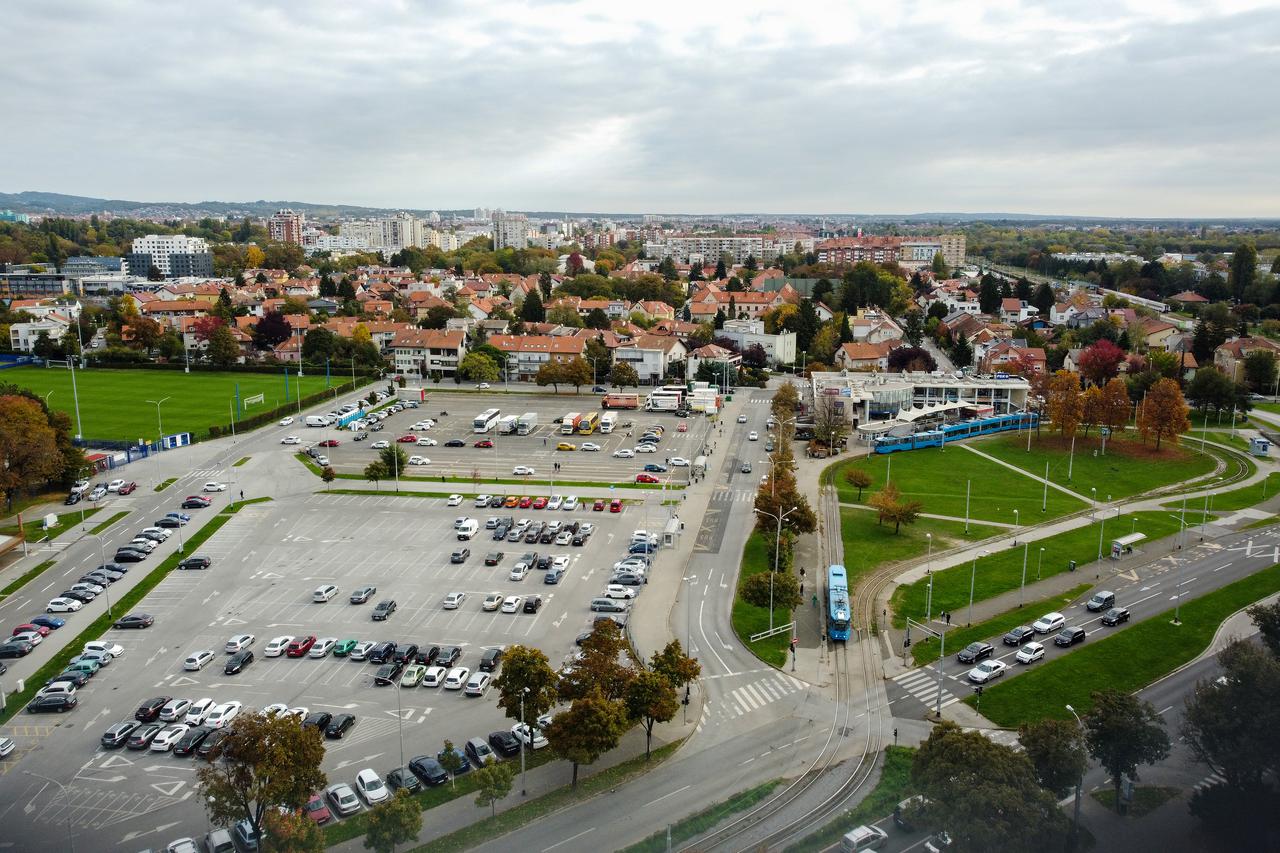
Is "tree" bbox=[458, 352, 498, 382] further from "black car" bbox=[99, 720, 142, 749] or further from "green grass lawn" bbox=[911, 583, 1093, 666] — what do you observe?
"black car" bbox=[99, 720, 142, 749]

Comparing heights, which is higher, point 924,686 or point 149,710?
point 149,710

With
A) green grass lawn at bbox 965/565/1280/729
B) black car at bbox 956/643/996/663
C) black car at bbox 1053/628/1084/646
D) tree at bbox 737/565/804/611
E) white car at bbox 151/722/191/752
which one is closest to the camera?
white car at bbox 151/722/191/752

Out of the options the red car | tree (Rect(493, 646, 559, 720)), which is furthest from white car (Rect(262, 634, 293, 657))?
tree (Rect(493, 646, 559, 720))

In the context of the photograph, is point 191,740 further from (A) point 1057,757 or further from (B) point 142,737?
(A) point 1057,757

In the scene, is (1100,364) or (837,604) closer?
(837,604)

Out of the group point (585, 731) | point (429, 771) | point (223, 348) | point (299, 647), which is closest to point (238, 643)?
point (299, 647)

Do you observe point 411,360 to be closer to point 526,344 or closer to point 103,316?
point 526,344

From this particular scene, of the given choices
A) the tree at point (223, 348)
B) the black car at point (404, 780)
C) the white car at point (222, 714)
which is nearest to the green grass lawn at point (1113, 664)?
the black car at point (404, 780)
